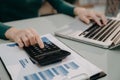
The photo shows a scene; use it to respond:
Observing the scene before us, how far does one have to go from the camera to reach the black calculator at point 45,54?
63 centimetres

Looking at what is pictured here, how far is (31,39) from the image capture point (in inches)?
29.3

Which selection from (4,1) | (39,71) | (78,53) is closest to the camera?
(39,71)

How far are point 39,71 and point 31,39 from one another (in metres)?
0.17

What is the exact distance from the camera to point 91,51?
749 mm

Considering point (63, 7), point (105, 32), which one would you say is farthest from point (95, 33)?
point (63, 7)

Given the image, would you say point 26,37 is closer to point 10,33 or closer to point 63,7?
point 10,33

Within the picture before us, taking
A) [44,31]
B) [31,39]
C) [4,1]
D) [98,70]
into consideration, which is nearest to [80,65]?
[98,70]

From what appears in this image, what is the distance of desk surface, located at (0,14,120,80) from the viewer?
640mm

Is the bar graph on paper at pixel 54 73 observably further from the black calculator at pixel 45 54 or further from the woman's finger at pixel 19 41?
the woman's finger at pixel 19 41

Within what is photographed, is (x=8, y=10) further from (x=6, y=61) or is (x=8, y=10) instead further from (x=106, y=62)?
(x=106, y=62)

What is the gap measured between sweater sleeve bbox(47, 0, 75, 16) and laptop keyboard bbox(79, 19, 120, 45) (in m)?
0.26

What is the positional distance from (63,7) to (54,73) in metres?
0.71

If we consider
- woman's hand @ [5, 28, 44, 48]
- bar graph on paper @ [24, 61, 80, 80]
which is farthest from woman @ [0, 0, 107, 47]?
bar graph on paper @ [24, 61, 80, 80]

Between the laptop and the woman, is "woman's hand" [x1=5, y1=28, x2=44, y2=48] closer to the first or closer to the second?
the woman
